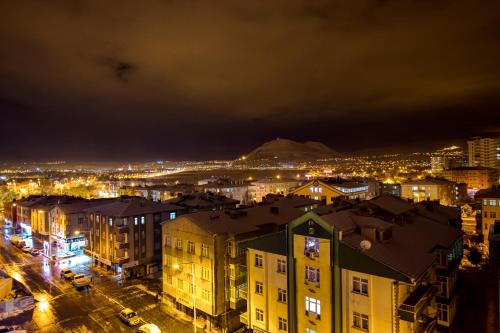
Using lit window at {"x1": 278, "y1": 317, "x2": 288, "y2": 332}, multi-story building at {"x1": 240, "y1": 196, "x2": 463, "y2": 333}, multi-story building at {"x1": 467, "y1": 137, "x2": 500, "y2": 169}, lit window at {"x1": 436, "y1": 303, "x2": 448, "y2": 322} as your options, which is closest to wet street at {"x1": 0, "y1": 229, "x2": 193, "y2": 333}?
lit window at {"x1": 278, "y1": 317, "x2": 288, "y2": 332}

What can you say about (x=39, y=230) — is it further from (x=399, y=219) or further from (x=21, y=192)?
(x=21, y=192)

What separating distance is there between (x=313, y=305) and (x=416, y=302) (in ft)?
20.2

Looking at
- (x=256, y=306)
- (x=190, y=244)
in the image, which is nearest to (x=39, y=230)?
(x=190, y=244)

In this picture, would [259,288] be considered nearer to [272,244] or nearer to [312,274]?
[272,244]

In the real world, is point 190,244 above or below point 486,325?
above

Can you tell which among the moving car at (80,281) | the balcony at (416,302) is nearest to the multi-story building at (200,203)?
the moving car at (80,281)

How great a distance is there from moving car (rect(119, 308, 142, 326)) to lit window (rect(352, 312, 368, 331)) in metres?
19.5

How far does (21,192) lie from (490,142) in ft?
711

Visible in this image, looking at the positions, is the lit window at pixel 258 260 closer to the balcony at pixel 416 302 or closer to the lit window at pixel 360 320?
the lit window at pixel 360 320

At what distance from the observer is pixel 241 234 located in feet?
97.5

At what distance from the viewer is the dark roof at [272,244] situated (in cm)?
2245

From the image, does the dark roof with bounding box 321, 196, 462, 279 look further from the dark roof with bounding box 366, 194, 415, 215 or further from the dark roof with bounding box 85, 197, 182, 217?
the dark roof with bounding box 85, 197, 182, 217

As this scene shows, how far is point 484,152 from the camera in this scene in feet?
546

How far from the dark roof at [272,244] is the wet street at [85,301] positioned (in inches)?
439
